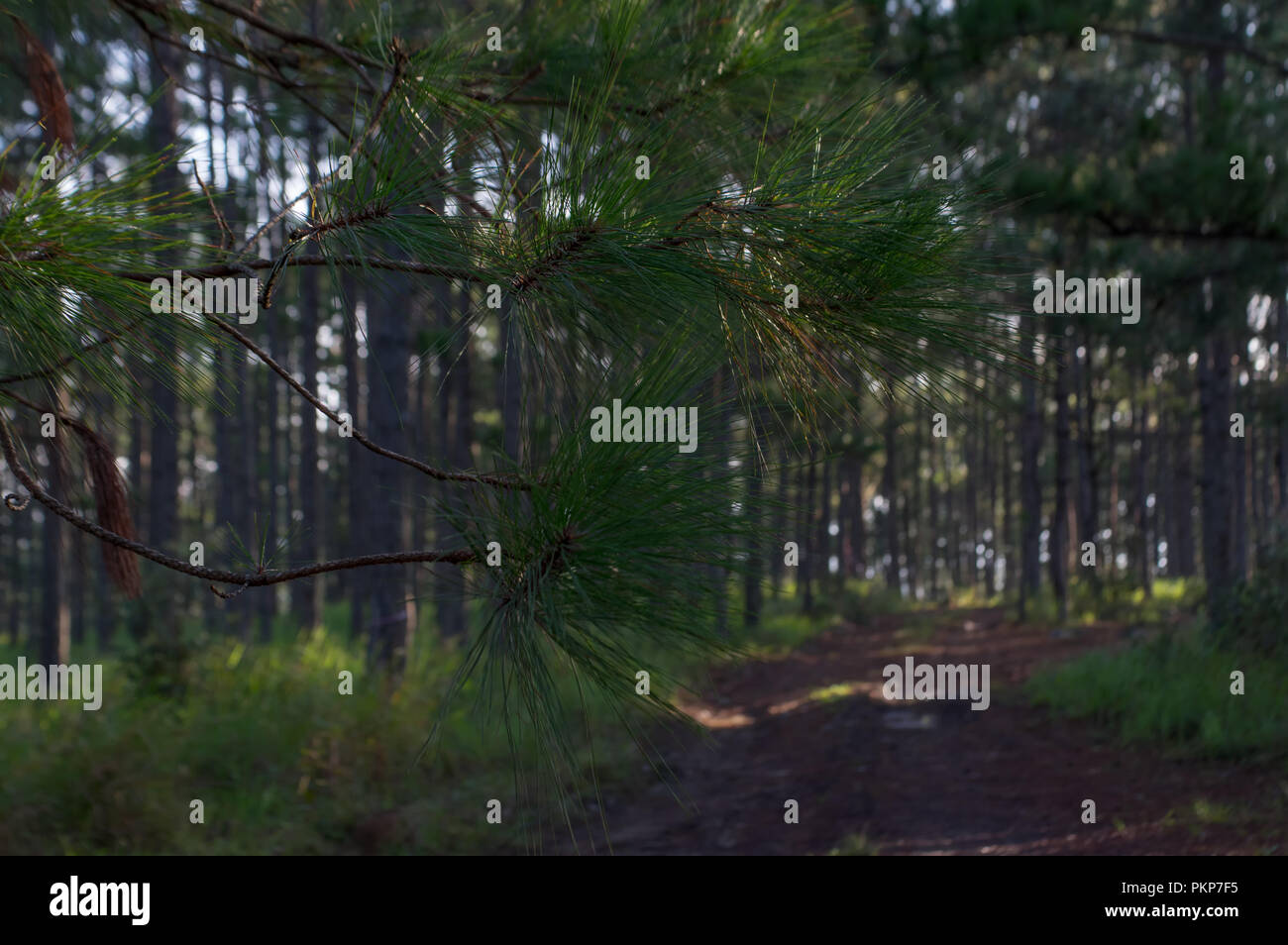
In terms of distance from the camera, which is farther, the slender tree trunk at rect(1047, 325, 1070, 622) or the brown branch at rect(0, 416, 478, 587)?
the slender tree trunk at rect(1047, 325, 1070, 622)

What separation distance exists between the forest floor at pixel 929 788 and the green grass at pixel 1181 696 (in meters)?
0.23

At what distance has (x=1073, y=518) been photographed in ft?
88.4

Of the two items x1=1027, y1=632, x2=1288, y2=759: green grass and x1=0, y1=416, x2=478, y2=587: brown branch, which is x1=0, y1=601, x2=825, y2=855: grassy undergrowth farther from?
x1=1027, y1=632, x2=1288, y2=759: green grass

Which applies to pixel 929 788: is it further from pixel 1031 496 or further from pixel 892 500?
pixel 892 500

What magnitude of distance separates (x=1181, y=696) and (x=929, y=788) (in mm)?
2581

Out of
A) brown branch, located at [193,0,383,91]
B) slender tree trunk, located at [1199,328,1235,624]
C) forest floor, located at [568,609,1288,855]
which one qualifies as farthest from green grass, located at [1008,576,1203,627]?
brown branch, located at [193,0,383,91]

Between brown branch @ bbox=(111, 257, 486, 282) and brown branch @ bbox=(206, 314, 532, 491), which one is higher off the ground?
brown branch @ bbox=(111, 257, 486, 282)

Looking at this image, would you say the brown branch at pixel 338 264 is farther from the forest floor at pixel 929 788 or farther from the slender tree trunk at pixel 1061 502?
the slender tree trunk at pixel 1061 502

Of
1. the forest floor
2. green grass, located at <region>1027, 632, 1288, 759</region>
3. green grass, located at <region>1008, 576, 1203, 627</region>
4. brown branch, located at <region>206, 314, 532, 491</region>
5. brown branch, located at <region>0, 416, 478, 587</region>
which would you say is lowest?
the forest floor

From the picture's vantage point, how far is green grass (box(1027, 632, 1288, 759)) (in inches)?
268

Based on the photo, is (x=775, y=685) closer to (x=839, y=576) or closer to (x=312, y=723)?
(x=312, y=723)

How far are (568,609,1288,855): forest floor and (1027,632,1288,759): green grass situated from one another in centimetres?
23
